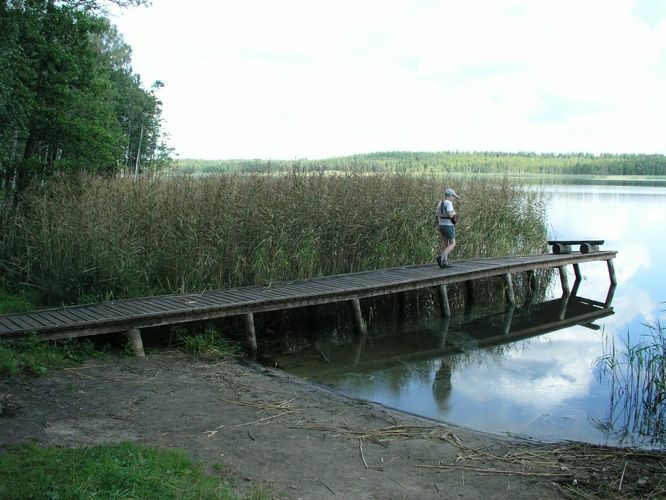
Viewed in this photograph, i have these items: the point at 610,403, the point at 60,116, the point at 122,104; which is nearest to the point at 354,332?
the point at 610,403

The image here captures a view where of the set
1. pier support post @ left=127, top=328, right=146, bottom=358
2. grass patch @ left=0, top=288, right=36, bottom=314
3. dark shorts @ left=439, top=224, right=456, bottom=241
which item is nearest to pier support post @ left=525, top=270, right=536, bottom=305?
dark shorts @ left=439, top=224, right=456, bottom=241

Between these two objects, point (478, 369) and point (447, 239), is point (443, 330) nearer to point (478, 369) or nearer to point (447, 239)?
point (447, 239)

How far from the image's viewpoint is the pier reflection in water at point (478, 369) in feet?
24.2

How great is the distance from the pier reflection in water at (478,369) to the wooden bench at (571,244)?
9.51 ft

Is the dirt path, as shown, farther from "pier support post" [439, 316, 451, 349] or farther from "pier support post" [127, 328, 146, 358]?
"pier support post" [439, 316, 451, 349]

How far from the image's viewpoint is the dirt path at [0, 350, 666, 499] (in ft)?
14.7

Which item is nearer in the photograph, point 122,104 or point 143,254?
point 143,254

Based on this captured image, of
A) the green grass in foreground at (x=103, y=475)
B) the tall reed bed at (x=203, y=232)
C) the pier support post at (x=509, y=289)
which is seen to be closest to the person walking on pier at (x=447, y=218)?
the tall reed bed at (x=203, y=232)

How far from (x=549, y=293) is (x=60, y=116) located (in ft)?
38.6

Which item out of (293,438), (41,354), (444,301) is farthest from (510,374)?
(41,354)

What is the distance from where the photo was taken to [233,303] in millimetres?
8453

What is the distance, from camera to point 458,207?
1419 centimetres

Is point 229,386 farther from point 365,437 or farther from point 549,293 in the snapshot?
point 549,293

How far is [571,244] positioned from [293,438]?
12.3m
